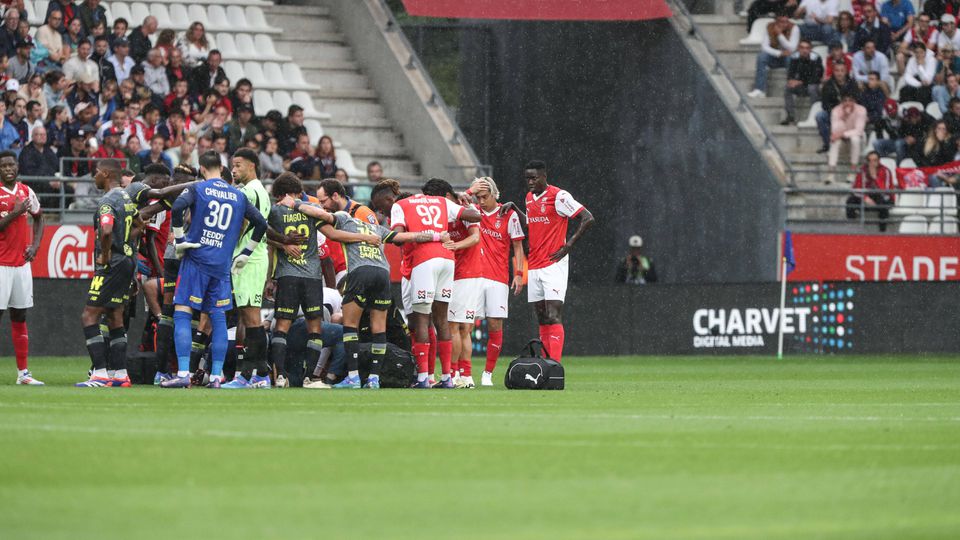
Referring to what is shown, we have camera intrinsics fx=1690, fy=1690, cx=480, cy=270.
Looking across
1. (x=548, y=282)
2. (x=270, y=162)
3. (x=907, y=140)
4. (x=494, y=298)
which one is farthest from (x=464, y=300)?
(x=907, y=140)

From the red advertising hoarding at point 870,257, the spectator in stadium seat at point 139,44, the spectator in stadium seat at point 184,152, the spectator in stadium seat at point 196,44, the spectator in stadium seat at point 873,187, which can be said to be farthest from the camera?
the spectator in stadium seat at point 873,187

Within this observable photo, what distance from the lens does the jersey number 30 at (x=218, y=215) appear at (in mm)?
15586

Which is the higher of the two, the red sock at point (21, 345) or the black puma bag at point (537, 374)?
the red sock at point (21, 345)

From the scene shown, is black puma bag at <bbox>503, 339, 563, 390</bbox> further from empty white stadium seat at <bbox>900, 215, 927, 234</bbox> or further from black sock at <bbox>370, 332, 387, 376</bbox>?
empty white stadium seat at <bbox>900, 215, 927, 234</bbox>

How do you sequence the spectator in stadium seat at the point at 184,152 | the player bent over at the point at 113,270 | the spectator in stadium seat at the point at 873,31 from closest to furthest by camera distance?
the player bent over at the point at 113,270 < the spectator in stadium seat at the point at 184,152 < the spectator in stadium seat at the point at 873,31

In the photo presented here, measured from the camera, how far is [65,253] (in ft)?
83.8

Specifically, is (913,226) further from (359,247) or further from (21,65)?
(359,247)

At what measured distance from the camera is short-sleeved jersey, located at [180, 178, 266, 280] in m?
15.5

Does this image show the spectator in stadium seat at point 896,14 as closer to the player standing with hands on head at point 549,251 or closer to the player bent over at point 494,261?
the player standing with hands on head at point 549,251

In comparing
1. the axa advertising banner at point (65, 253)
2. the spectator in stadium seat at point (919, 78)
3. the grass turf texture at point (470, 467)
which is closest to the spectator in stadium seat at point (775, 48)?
the spectator in stadium seat at point (919, 78)

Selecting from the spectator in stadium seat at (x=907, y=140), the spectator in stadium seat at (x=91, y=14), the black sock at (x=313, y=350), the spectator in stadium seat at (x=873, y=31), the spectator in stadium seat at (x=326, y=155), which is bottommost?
the black sock at (x=313, y=350)

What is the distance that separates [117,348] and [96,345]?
0.23 meters

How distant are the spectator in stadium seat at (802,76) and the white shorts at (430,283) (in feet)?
56.9

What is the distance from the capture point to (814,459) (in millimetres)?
9289
